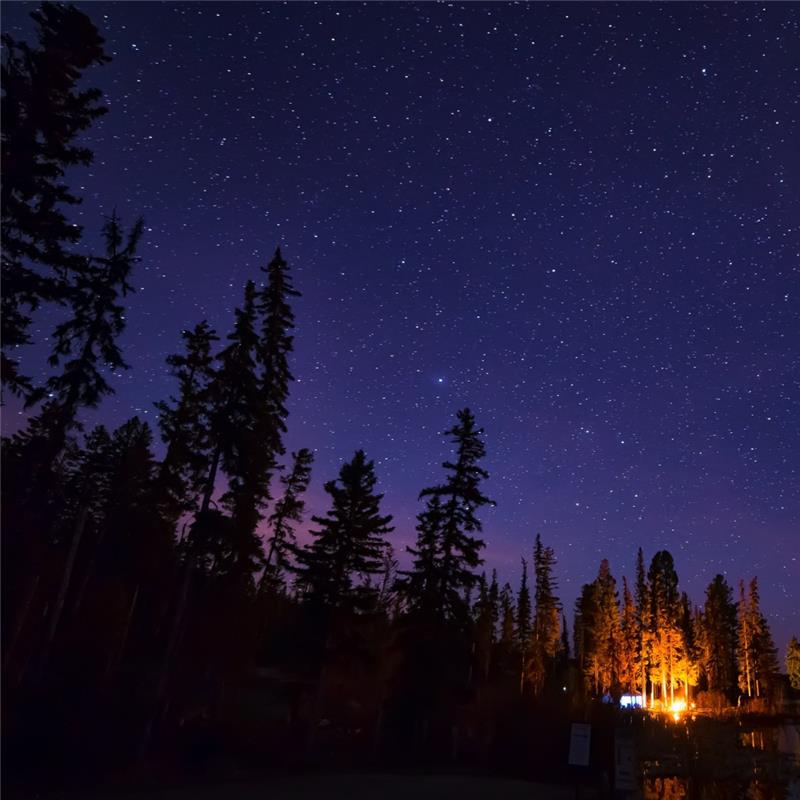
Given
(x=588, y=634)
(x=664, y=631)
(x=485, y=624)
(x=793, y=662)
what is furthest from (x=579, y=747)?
(x=793, y=662)

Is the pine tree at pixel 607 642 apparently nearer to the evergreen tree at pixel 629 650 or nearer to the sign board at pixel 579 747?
the evergreen tree at pixel 629 650

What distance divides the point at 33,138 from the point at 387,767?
2380cm

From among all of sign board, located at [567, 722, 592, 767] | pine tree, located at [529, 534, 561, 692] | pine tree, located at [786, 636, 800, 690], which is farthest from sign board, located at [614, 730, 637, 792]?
pine tree, located at [786, 636, 800, 690]

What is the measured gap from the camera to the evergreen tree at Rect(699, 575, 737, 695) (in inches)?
3489

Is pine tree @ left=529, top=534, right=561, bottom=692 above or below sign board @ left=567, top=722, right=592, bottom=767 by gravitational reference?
above

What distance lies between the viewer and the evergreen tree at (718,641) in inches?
3489

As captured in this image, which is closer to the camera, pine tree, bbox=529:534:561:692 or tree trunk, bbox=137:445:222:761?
tree trunk, bbox=137:445:222:761

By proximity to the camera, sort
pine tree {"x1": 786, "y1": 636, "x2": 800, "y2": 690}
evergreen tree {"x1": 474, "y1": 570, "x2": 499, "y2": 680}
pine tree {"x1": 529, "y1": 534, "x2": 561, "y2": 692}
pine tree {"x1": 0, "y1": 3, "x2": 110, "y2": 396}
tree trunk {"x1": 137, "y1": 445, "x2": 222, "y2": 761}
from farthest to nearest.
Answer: pine tree {"x1": 786, "y1": 636, "x2": 800, "y2": 690}
pine tree {"x1": 529, "y1": 534, "x2": 561, "y2": 692}
evergreen tree {"x1": 474, "y1": 570, "x2": 499, "y2": 680}
tree trunk {"x1": 137, "y1": 445, "x2": 222, "y2": 761}
pine tree {"x1": 0, "y1": 3, "x2": 110, "y2": 396}

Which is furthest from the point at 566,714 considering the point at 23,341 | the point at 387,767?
the point at 23,341

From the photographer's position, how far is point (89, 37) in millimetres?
15383

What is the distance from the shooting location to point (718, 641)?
294ft

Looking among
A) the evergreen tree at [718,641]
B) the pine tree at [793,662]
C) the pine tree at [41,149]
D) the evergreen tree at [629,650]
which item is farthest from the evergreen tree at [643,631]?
the pine tree at [41,149]

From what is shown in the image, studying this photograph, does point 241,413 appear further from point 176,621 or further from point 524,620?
point 524,620

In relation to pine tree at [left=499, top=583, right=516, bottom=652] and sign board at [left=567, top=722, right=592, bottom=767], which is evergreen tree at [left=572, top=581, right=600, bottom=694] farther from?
sign board at [left=567, top=722, right=592, bottom=767]
